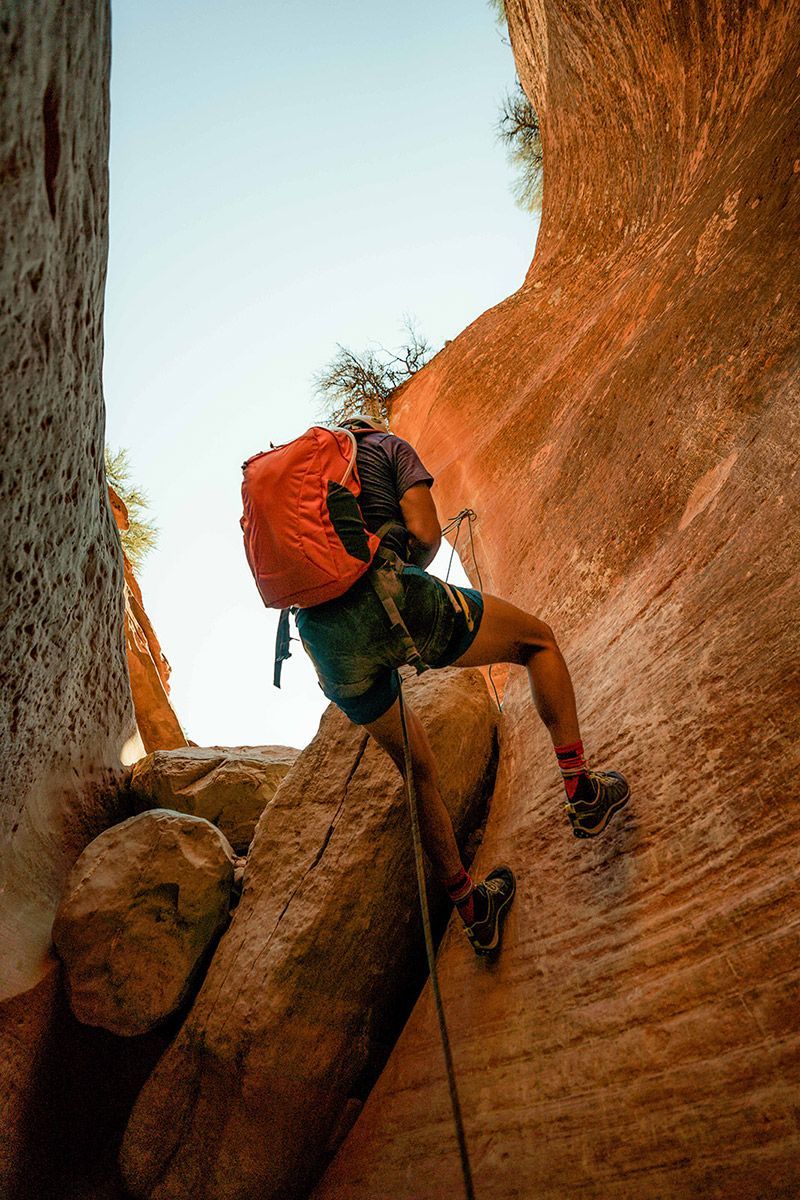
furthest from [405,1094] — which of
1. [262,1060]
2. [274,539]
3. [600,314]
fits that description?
[600,314]

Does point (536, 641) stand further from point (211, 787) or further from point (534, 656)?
point (211, 787)

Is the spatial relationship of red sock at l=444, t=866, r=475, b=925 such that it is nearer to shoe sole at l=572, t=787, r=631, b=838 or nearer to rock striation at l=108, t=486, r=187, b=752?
shoe sole at l=572, t=787, r=631, b=838

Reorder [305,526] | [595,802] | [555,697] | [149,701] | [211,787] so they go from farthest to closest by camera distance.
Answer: [149,701] < [211,787] < [555,697] < [595,802] < [305,526]

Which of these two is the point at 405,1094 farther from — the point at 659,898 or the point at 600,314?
the point at 600,314

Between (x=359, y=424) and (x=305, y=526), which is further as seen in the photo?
(x=359, y=424)

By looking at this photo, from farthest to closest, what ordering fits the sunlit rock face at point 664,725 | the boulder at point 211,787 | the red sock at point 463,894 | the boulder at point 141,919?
1. the boulder at point 211,787
2. the boulder at point 141,919
3. the red sock at point 463,894
4. the sunlit rock face at point 664,725

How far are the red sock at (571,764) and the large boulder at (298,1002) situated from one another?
1.10 m

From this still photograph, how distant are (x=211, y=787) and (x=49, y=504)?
99.7 inches

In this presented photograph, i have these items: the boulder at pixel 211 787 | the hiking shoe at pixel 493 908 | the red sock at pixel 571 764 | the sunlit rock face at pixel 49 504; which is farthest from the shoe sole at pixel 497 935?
the sunlit rock face at pixel 49 504

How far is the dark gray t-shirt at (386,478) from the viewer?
2.91m

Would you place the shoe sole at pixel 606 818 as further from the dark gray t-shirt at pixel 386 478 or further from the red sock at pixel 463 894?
the dark gray t-shirt at pixel 386 478

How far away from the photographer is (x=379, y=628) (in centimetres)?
279

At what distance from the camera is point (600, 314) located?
5891mm

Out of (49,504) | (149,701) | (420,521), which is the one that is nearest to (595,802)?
(420,521)
